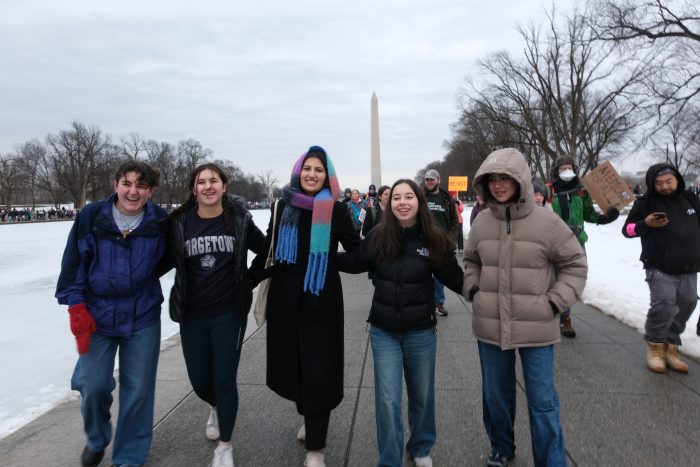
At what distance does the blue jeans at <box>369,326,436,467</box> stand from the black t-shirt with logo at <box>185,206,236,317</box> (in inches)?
39.1

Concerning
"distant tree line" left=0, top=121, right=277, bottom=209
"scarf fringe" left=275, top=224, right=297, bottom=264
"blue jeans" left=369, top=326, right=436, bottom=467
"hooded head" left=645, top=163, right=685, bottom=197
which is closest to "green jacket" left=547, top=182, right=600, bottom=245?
"hooded head" left=645, top=163, right=685, bottom=197

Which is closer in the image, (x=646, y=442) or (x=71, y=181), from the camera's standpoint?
(x=646, y=442)

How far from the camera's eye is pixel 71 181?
69.4m

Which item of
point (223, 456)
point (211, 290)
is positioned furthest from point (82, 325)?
point (223, 456)

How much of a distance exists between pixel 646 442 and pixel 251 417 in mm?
2741

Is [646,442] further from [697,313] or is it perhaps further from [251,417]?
[697,313]

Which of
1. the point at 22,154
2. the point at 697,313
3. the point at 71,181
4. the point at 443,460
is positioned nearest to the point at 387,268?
the point at 443,460

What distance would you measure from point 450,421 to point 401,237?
61.1 inches

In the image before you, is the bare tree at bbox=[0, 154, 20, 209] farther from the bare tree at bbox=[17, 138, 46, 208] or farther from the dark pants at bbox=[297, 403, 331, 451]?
the dark pants at bbox=[297, 403, 331, 451]

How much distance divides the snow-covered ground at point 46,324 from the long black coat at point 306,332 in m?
2.21

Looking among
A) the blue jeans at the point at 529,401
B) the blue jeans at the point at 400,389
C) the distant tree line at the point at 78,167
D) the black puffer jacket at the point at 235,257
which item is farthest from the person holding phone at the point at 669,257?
the distant tree line at the point at 78,167

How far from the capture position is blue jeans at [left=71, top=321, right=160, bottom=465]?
270 cm

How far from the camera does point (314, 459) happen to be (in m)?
2.70

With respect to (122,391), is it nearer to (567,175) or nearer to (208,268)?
(208,268)
